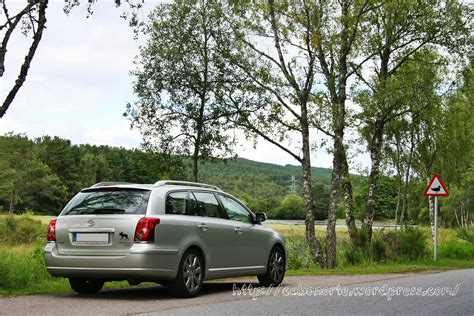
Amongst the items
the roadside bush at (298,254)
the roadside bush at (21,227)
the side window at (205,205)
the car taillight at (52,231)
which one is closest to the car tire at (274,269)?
the side window at (205,205)

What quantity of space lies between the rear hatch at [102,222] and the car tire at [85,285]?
2.56ft

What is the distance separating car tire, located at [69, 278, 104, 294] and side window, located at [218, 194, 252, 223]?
2.48 metres

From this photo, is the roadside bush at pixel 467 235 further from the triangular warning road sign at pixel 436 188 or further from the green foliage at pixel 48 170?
the green foliage at pixel 48 170

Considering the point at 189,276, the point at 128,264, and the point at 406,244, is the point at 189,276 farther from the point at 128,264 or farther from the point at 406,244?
the point at 406,244

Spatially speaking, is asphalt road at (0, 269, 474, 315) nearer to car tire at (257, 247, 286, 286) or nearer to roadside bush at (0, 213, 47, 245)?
car tire at (257, 247, 286, 286)

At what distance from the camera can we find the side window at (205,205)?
11.1m

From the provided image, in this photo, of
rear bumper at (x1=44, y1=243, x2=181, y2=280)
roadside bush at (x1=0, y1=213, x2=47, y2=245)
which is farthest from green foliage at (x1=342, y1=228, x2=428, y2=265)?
roadside bush at (x1=0, y1=213, x2=47, y2=245)

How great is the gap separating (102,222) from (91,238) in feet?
0.94

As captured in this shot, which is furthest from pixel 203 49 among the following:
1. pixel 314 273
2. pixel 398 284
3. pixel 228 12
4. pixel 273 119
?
pixel 398 284

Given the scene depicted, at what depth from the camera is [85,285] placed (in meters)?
11.0

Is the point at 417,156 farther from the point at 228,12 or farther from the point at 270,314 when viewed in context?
the point at 270,314

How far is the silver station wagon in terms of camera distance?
9.81m

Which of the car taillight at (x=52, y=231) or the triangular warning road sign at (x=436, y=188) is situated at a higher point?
the triangular warning road sign at (x=436, y=188)

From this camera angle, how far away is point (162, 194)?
10406mm
